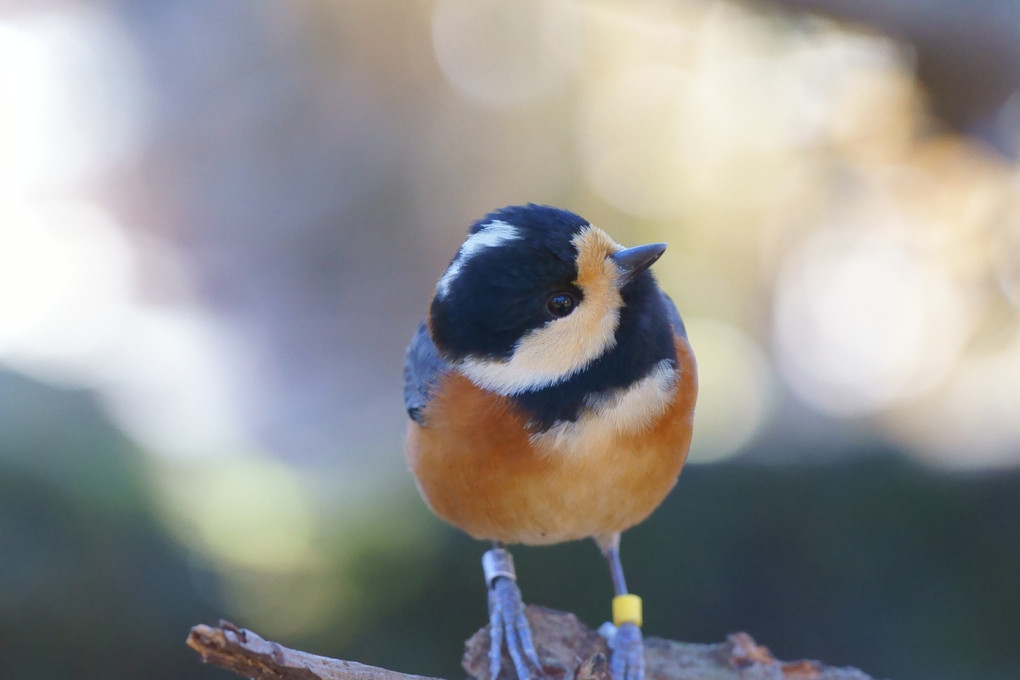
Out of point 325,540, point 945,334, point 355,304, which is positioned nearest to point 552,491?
point 325,540

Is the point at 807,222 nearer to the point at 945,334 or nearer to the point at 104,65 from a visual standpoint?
the point at 945,334

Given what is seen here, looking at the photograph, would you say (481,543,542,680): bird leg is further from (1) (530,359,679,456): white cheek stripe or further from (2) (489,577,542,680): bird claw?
(1) (530,359,679,456): white cheek stripe

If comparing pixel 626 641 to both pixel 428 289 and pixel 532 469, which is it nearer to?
pixel 532 469

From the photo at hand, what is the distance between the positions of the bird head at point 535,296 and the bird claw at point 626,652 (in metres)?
0.77

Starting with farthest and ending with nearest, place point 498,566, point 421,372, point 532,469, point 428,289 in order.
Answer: point 428,289 → point 498,566 → point 421,372 → point 532,469

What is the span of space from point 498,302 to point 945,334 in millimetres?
3904

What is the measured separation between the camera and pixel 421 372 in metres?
2.19

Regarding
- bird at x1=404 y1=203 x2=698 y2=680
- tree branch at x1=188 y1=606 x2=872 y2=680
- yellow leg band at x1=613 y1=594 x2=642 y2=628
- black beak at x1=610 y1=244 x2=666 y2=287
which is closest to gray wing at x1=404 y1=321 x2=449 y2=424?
bird at x1=404 y1=203 x2=698 y2=680

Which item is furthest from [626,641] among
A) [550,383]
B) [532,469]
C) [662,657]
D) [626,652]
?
[550,383]

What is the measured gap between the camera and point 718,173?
6.18 m

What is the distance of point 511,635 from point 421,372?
0.67 m

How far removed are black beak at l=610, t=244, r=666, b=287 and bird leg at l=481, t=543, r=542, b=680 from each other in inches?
35.6

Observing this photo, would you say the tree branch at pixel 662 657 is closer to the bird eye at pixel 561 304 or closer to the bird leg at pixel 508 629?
the bird leg at pixel 508 629

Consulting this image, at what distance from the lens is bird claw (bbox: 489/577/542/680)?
7.02 ft
